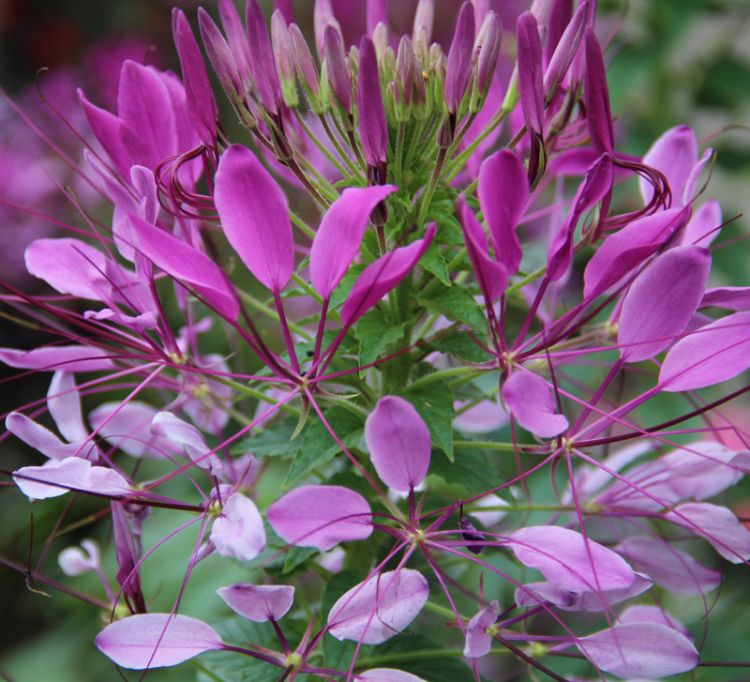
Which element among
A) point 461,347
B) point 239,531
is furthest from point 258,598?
point 461,347

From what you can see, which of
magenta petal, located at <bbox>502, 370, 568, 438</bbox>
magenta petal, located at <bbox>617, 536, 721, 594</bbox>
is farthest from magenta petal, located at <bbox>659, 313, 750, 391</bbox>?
magenta petal, located at <bbox>617, 536, 721, 594</bbox>

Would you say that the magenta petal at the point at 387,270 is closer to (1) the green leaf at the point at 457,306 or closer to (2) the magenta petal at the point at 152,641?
(1) the green leaf at the point at 457,306

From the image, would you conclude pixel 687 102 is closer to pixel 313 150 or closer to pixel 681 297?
pixel 313 150

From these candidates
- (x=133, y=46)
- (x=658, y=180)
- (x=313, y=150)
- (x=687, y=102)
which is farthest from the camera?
(x=133, y=46)

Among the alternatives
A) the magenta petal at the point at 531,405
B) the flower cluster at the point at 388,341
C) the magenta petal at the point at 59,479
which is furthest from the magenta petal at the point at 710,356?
the magenta petal at the point at 59,479

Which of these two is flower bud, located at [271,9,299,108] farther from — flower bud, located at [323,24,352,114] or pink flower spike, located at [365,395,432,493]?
pink flower spike, located at [365,395,432,493]

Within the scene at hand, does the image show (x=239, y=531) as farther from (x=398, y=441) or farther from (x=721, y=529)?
(x=721, y=529)

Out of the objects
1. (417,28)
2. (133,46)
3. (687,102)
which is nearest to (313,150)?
(417,28)
